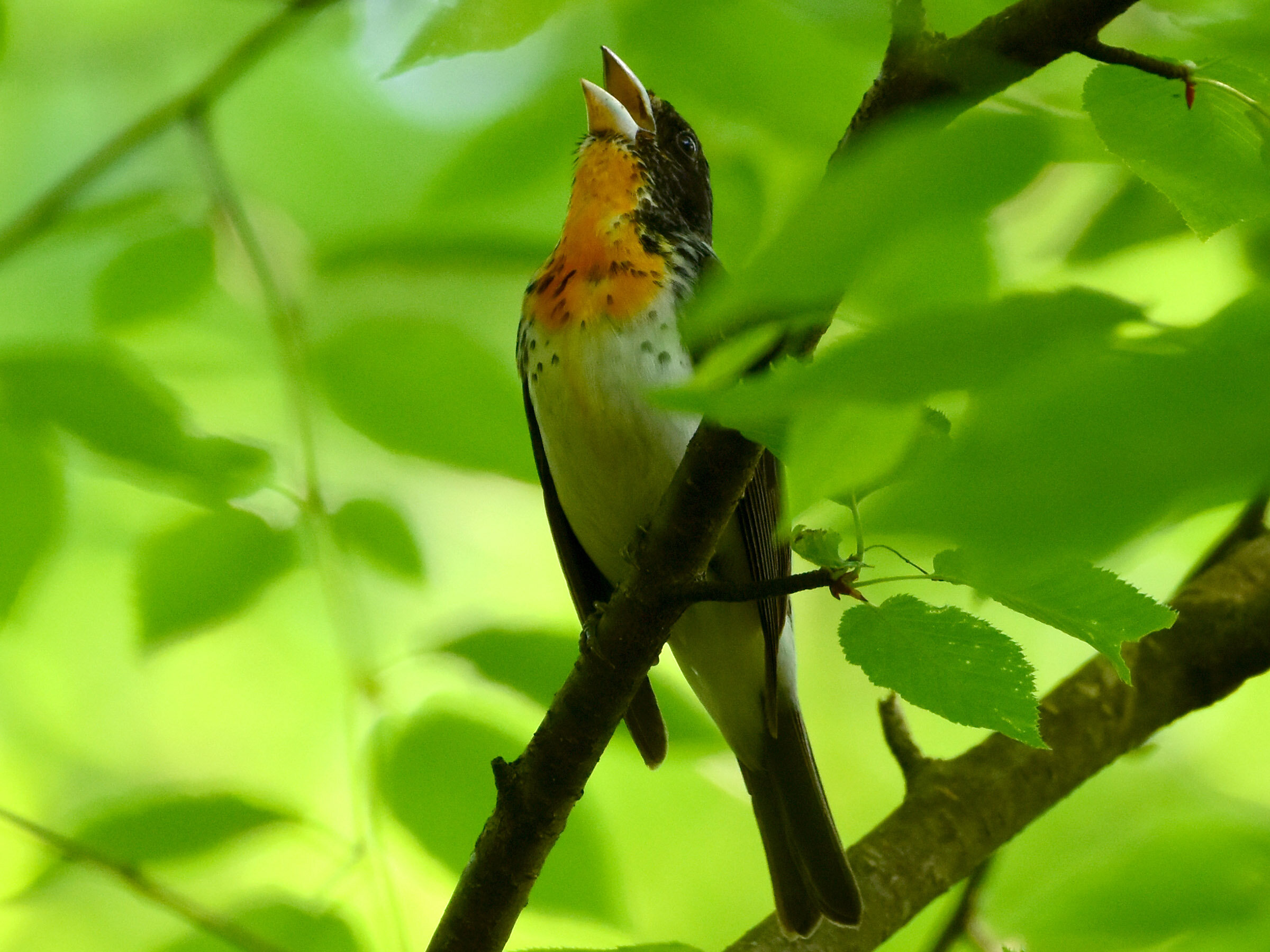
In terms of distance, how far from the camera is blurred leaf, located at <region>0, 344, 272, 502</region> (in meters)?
2.34

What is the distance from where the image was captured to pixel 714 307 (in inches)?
33.4

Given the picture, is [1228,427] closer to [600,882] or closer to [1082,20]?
[1082,20]

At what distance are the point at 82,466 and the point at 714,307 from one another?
2.43m

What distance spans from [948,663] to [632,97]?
9.55ft

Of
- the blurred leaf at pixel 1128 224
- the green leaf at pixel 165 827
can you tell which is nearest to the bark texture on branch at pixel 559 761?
the green leaf at pixel 165 827

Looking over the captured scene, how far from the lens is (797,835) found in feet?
11.6

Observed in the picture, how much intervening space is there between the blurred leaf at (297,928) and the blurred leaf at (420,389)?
93 cm

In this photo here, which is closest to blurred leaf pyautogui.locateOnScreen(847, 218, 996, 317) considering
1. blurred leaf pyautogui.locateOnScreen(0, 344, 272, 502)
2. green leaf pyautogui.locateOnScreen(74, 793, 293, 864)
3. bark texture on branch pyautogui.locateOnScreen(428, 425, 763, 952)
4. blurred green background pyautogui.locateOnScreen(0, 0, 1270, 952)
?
blurred green background pyautogui.locateOnScreen(0, 0, 1270, 952)

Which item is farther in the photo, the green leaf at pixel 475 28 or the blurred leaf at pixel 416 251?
the blurred leaf at pixel 416 251

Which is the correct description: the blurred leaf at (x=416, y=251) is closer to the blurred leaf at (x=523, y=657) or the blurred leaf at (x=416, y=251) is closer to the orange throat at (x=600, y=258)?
the orange throat at (x=600, y=258)

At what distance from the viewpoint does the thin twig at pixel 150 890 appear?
2.33m

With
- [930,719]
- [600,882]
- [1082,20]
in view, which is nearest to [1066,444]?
[1082,20]

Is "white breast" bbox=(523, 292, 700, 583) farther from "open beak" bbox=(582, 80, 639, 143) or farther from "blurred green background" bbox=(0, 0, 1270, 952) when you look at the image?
"open beak" bbox=(582, 80, 639, 143)

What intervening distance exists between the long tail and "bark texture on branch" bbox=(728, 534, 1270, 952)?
53 mm
